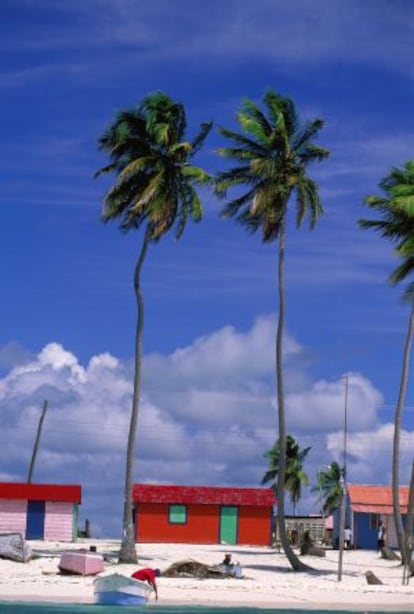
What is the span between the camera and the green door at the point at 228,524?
63.0m

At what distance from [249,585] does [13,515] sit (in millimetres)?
21998

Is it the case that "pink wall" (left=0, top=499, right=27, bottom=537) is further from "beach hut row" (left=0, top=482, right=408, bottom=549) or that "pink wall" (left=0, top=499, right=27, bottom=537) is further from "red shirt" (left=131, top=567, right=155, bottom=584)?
"red shirt" (left=131, top=567, right=155, bottom=584)

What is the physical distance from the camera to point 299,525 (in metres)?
Answer: 80.3

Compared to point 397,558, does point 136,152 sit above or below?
above

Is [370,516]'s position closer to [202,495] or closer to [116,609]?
[202,495]

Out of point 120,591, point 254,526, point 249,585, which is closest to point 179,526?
point 254,526

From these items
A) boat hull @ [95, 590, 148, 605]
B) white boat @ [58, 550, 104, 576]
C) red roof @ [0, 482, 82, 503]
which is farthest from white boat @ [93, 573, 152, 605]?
red roof @ [0, 482, 82, 503]

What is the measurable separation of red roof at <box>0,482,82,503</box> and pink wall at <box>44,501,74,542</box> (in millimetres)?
398

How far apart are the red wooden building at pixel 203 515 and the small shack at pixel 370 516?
20.8 ft

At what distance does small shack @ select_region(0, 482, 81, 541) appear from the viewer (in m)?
60.4

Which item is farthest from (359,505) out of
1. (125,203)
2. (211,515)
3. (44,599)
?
(44,599)

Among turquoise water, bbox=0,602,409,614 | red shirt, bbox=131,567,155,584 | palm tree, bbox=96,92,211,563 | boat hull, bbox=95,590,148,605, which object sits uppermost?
palm tree, bbox=96,92,211,563

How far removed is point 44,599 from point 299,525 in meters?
45.4

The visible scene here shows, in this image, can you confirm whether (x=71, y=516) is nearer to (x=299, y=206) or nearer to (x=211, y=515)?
(x=211, y=515)
